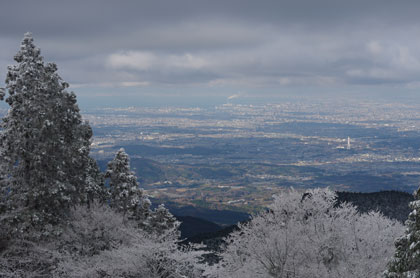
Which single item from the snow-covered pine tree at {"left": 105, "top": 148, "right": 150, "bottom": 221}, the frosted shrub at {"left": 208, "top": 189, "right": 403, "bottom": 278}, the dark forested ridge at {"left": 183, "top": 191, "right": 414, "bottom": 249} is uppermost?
the snow-covered pine tree at {"left": 105, "top": 148, "right": 150, "bottom": 221}

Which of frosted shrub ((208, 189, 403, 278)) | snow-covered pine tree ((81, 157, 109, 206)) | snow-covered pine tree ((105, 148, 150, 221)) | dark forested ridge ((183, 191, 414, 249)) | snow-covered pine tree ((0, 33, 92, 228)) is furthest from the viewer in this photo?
dark forested ridge ((183, 191, 414, 249))

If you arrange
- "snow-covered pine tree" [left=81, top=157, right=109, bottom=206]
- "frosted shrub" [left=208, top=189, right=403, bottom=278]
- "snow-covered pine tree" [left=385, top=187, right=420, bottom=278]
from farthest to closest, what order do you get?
1. "snow-covered pine tree" [left=81, top=157, right=109, bottom=206]
2. "frosted shrub" [left=208, top=189, right=403, bottom=278]
3. "snow-covered pine tree" [left=385, top=187, right=420, bottom=278]

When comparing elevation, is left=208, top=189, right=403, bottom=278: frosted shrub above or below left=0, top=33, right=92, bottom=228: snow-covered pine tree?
below

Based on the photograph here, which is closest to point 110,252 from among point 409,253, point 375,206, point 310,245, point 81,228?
point 81,228

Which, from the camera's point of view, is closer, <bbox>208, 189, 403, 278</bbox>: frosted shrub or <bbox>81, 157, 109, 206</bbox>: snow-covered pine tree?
<bbox>208, 189, 403, 278</bbox>: frosted shrub

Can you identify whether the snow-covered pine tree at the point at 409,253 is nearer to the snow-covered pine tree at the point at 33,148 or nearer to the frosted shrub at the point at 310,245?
the frosted shrub at the point at 310,245

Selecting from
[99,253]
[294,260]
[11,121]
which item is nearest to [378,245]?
[294,260]

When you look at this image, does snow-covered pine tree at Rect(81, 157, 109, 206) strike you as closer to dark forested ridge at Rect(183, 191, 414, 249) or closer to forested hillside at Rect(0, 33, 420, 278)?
forested hillside at Rect(0, 33, 420, 278)

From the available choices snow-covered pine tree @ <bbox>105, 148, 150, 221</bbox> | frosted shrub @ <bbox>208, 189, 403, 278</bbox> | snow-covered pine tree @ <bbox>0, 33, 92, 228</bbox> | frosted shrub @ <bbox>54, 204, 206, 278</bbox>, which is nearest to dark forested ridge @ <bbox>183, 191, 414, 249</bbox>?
snow-covered pine tree @ <bbox>105, 148, 150, 221</bbox>
